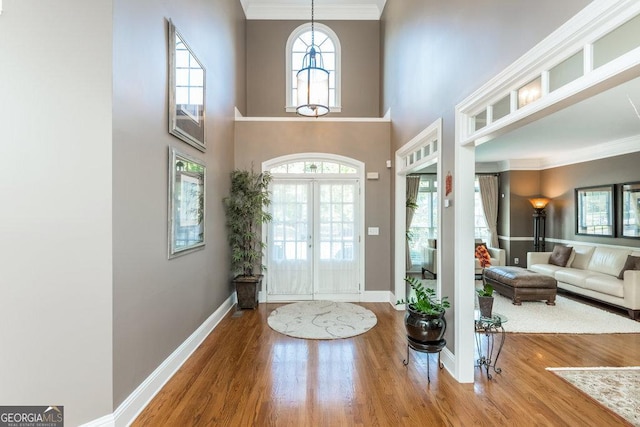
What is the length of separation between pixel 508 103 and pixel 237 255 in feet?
12.8

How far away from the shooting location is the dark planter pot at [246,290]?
183 inches

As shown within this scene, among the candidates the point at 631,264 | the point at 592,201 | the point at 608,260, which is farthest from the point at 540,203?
the point at 631,264

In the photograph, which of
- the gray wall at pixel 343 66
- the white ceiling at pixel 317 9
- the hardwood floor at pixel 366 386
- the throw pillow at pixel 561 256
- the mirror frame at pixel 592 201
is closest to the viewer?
the hardwood floor at pixel 366 386

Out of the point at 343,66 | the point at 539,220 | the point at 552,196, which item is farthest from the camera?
the point at 539,220

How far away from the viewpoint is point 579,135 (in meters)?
5.21

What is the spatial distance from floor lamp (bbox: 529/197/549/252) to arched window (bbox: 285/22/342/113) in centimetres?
533

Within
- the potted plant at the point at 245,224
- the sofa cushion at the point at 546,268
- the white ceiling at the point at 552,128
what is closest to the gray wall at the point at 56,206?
the potted plant at the point at 245,224

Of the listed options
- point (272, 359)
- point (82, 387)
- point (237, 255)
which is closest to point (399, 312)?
point (272, 359)

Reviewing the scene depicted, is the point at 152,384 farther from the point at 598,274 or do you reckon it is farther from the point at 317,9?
the point at 317,9

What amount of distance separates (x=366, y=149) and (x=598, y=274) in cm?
448

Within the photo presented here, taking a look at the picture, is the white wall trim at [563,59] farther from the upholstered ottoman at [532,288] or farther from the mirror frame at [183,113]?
the upholstered ottoman at [532,288]

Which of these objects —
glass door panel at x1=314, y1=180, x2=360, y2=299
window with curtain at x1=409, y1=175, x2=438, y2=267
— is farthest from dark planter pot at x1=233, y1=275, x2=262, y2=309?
window with curtain at x1=409, y1=175, x2=438, y2=267

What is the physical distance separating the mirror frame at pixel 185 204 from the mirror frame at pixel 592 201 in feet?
23.5

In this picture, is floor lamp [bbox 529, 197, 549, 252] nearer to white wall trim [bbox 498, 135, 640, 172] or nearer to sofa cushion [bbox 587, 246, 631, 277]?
white wall trim [bbox 498, 135, 640, 172]
